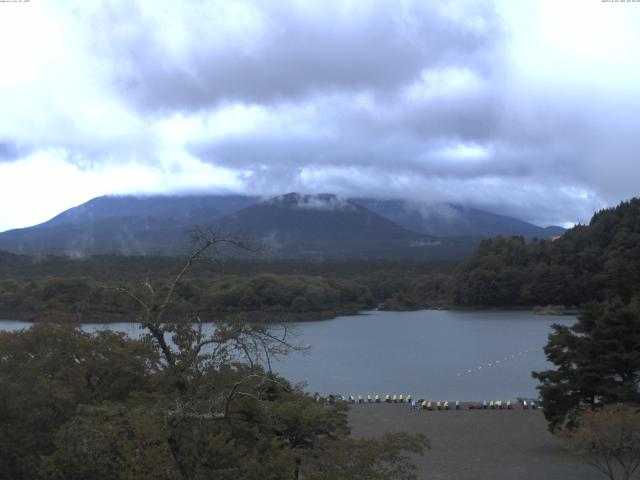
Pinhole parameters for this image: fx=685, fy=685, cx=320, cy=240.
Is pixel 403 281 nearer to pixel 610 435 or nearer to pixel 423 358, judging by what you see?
pixel 423 358

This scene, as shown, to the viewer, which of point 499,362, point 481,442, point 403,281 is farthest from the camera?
point 403,281

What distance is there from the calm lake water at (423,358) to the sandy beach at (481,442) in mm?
3250

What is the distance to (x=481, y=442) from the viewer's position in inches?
660

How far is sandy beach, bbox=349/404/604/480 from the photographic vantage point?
13836 mm

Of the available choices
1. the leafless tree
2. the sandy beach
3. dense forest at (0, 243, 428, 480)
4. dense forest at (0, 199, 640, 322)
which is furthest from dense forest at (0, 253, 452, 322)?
the leafless tree

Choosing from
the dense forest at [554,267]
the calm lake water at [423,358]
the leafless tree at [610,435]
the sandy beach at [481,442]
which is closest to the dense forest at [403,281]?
the dense forest at [554,267]

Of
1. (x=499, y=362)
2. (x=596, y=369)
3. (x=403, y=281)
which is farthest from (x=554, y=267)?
(x=596, y=369)

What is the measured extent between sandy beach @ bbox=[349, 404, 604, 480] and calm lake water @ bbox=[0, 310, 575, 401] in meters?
3.25

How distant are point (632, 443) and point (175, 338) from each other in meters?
8.75

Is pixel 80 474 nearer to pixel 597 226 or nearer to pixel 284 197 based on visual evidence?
pixel 597 226

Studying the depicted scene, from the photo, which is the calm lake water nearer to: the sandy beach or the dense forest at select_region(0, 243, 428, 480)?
the sandy beach

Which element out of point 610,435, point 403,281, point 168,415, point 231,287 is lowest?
point 610,435

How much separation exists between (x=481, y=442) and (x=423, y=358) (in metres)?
17.5

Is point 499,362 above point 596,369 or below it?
below
